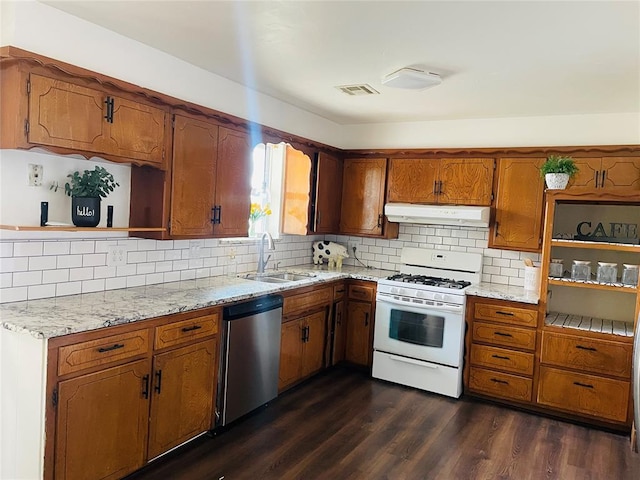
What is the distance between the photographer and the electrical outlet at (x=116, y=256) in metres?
3.06

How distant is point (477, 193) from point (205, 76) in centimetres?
257

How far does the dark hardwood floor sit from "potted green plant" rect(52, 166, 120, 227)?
1.44 meters

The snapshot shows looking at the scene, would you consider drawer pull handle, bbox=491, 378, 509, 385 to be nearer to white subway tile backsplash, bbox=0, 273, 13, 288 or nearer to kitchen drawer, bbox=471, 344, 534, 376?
kitchen drawer, bbox=471, 344, 534, 376

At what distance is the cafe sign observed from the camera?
3.78m

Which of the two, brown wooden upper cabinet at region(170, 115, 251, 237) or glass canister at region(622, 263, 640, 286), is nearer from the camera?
brown wooden upper cabinet at region(170, 115, 251, 237)

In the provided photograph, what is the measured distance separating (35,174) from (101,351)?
3.41ft

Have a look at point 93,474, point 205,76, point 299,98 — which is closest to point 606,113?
point 299,98

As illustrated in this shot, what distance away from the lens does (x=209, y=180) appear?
3.43 meters

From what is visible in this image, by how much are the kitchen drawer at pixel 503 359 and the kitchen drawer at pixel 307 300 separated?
133 cm

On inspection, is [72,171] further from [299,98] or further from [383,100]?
[383,100]

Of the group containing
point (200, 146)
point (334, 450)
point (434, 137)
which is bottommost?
point (334, 450)

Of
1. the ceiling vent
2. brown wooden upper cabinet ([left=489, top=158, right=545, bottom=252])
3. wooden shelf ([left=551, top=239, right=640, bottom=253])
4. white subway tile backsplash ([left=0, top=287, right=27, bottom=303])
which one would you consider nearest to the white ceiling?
the ceiling vent

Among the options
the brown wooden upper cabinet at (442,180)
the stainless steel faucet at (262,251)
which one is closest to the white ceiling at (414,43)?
the brown wooden upper cabinet at (442,180)

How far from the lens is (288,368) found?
3.93m
